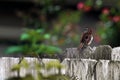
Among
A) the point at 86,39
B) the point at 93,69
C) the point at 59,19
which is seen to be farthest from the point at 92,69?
the point at 59,19

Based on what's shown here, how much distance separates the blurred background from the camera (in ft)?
23.9

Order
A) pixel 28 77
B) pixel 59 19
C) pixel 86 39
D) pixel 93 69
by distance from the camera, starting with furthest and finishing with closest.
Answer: pixel 59 19 < pixel 86 39 < pixel 93 69 < pixel 28 77

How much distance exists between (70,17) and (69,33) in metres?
0.27

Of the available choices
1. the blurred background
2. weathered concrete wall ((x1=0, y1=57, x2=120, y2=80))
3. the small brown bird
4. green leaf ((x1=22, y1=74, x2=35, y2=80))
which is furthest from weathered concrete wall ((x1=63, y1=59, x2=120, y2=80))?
the blurred background

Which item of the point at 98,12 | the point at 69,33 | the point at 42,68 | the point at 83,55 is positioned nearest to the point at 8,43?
the point at 69,33

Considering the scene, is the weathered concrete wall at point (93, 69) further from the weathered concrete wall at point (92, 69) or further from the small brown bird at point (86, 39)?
the small brown bird at point (86, 39)

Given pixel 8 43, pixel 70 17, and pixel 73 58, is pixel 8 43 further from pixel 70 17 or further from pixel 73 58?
pixel 73 58

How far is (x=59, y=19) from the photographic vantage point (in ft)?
25.4

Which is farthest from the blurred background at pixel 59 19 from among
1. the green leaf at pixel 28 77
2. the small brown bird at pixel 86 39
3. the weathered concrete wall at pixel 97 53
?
the green leaf at pixel 28 77

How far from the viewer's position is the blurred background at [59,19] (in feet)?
23.9

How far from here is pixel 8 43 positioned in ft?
24.9

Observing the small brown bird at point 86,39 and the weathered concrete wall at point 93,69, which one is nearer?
the weathered concrete wall at point 93,69

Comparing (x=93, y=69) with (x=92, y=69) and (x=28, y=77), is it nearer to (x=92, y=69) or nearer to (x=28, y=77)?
(x=92, y=69)

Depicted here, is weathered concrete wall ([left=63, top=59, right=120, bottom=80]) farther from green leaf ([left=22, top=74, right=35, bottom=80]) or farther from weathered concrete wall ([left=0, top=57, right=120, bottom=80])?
green leaf ([left=22, top=74, right=35, bottom=80])
